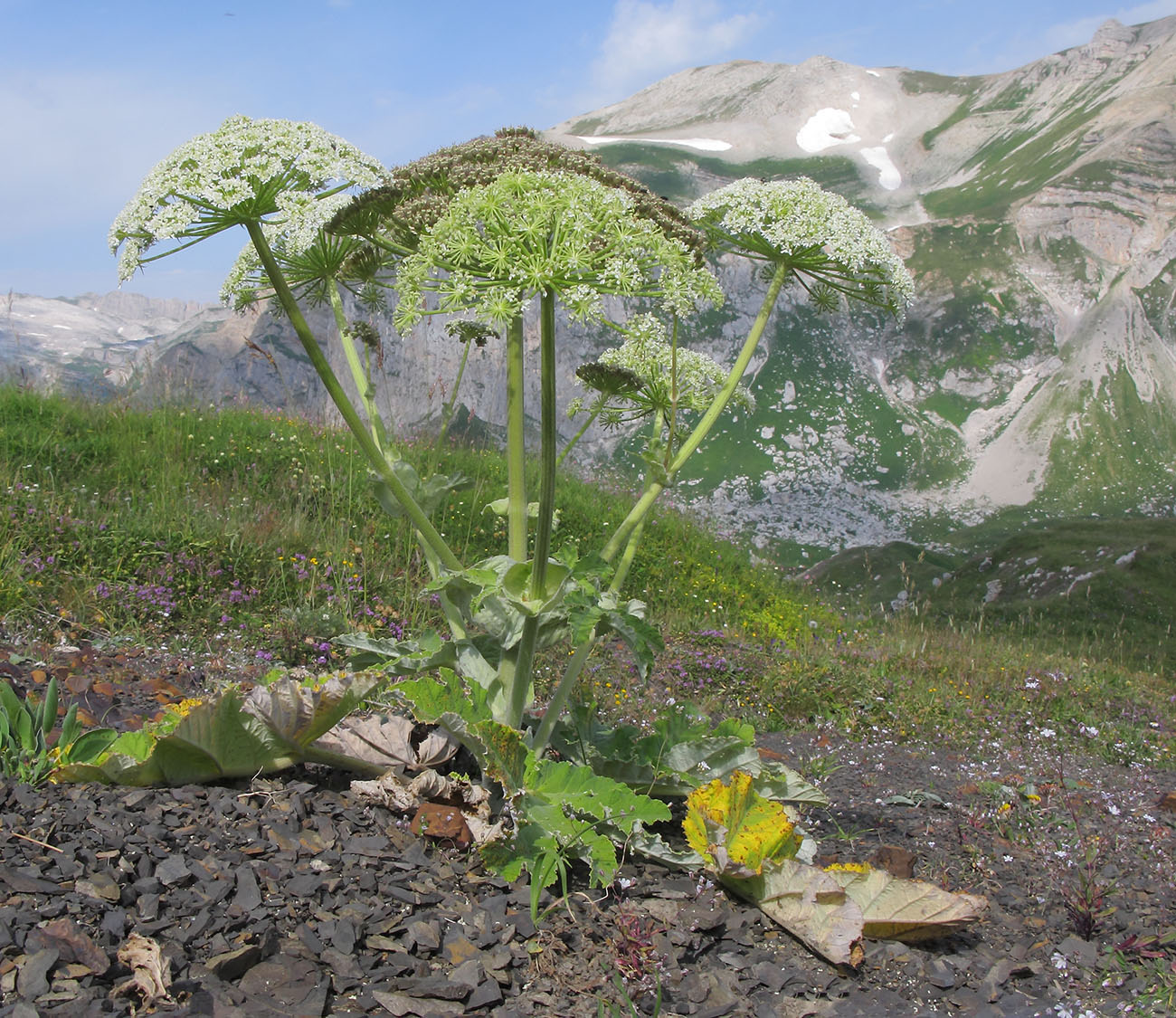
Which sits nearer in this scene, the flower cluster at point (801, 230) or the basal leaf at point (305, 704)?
the basal leaf at point (305, 704)

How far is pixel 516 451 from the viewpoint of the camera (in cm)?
346

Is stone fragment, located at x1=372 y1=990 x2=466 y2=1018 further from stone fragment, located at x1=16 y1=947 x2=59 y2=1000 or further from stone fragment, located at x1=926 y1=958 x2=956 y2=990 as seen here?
stone fragment, located at x1=926 y1=958 x2=956 y2=990

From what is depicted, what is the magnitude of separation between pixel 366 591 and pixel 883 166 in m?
37.3

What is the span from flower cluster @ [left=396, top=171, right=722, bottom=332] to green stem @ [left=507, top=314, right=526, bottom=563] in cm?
64

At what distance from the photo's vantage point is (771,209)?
12.0ft

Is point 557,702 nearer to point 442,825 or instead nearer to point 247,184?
point 442,825

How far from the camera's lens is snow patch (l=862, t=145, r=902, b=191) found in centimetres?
3509

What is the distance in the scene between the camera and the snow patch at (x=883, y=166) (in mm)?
35094

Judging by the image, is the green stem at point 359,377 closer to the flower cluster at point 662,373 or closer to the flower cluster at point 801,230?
the flower cluster at point 662,373

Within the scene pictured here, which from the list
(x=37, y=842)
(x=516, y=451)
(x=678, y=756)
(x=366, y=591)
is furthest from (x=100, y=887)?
(x=366, y=591)

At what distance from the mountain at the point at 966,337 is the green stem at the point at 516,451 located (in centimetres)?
1337

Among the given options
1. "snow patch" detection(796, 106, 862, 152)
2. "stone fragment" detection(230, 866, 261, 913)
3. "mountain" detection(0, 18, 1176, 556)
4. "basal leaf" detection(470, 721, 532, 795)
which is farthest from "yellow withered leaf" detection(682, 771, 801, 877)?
"snow patch" detection(796, 106, 862, 152)

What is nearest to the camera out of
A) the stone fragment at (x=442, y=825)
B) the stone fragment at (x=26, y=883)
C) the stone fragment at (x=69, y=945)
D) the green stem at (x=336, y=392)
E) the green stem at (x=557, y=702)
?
the stone fragment at (x=69, y=945)

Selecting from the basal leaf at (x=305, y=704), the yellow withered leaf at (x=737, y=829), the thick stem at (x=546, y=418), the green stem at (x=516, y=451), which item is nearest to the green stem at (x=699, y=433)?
the green stem at (x=516, y=451)
